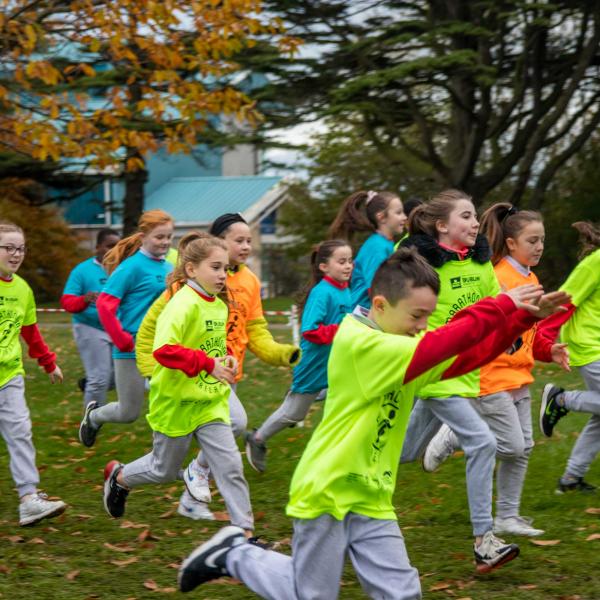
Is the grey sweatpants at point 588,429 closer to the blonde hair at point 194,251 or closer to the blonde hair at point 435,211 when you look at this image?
the blonde hair at point 435,211

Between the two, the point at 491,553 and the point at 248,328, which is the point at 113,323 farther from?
the point at 491,553

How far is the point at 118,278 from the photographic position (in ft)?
28.3

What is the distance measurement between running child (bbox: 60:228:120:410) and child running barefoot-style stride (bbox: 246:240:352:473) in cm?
258

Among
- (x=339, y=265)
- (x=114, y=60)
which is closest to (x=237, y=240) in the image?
(x=339, y=265)

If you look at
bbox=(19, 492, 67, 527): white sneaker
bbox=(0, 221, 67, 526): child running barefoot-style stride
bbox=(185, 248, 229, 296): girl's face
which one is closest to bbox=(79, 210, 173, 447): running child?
bbox=(0, 221, 67, 526): child running barefoot-style stride

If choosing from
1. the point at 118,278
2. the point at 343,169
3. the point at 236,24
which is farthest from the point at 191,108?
the point at 343,169

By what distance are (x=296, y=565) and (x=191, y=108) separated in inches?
350

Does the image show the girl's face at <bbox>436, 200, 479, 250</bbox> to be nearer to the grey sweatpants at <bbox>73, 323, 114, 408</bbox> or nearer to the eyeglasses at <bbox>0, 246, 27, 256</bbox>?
the eyeglasses at <bbox>0, 246, 27, 256</bbox>

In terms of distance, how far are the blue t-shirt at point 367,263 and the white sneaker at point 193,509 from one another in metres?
2.19

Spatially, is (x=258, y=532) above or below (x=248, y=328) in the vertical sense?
below

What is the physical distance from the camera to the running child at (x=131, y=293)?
332 inches

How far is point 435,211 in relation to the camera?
21.2ft

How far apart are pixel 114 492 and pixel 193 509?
2.37ft

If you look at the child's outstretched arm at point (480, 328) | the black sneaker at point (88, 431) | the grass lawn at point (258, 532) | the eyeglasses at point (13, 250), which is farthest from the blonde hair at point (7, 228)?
the child's outstretched arm at point (480, 328)
